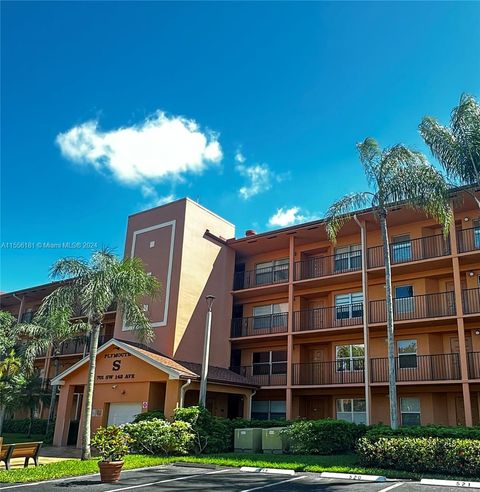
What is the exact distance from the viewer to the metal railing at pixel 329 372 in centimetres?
2397

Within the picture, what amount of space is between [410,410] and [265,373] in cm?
777

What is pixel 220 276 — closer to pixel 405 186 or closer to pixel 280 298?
pixel 280 298

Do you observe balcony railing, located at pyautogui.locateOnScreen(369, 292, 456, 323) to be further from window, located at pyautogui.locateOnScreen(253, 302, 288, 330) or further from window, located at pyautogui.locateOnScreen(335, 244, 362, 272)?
window, located at pyautogui.locateOnScreen(253, 302, 288, 330)

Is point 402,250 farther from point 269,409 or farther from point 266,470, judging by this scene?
point 266,470

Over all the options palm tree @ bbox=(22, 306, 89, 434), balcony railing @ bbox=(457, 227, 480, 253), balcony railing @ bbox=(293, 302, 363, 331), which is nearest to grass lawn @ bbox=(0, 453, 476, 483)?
palm tree @ bbox=(22, 306, 89, 434)

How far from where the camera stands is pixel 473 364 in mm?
20641

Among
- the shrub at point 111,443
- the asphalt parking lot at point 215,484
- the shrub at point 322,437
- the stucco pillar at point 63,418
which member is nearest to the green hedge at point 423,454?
the asphalt parking lot at point 215,484

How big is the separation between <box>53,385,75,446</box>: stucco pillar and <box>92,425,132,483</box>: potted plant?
473 inches

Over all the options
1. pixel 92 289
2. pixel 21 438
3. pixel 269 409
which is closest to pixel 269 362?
pixel 269 409

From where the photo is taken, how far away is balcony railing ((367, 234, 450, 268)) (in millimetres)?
23297

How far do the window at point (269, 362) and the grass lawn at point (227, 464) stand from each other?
9.00 m

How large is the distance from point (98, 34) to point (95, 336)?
10026mm

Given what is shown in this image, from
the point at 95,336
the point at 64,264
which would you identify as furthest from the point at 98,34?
the point at 95,336

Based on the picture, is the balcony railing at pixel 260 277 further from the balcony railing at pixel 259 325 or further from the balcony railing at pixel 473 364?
the balcony railing at pixel 473 364
